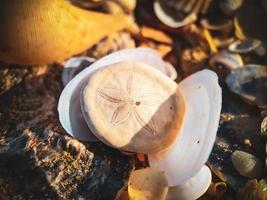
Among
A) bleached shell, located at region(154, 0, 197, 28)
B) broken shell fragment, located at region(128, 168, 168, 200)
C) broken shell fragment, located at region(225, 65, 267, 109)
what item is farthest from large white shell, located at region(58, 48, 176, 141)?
broken shell fragment, located at region(225, 65, 267, 109)

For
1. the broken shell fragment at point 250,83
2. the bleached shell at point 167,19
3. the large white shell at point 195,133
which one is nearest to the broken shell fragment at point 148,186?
the large white shell at point 195,133

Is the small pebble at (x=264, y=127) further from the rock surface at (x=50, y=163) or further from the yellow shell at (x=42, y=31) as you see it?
the yellow shell at (x=42, y=31)

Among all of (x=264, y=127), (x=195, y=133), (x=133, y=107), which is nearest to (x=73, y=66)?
(x=133, y=107)

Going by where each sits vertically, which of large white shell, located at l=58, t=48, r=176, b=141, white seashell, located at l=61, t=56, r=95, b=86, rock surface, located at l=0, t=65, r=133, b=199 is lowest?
rock surface, located at l=0, t=65, r=133, b=199

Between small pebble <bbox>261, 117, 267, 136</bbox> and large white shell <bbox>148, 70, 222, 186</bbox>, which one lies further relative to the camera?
small pebble <bbox>261, 117, 267, 136</bbox>

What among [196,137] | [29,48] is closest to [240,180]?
[196,137]

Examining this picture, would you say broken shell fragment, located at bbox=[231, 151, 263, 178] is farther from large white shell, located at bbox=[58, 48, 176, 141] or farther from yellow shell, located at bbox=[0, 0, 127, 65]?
yellow shell, located at bbox=[0, 0, 127, 65]
